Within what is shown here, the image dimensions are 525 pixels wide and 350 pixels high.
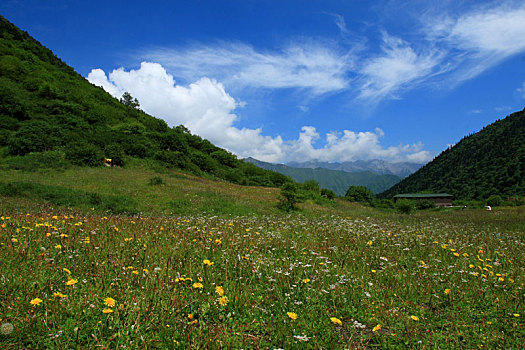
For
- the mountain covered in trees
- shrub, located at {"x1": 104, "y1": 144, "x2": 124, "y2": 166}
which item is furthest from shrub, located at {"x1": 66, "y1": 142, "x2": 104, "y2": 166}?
shrub, located at {"x1": 104, "y1": 144, "x2": 124, "y2": 166}

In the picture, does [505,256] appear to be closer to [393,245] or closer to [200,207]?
[393,245]

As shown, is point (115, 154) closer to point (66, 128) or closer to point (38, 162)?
point (38, 162)

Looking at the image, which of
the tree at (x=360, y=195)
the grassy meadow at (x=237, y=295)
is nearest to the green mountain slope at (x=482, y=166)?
the tree at (x=360, y=195)

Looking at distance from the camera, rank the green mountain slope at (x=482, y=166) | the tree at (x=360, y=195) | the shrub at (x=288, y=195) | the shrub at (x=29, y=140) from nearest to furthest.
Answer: the shrub at (x=288, y=195) < the shrub at (x=29, y=140) < the tree at (x=360, y=195) < the green mountain slope at (x=482, y=166)

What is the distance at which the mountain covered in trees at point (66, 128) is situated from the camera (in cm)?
2847

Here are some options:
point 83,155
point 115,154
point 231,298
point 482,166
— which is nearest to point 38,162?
point 83,155

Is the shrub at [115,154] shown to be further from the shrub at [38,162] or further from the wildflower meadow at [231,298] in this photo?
the wildflower meadow at [231,298]

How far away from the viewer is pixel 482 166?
4988 inches

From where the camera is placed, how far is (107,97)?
60.7 meters

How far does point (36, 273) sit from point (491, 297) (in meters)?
6.18

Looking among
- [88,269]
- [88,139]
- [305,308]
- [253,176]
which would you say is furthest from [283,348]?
[253,176]

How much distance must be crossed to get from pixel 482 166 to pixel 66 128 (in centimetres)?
16345

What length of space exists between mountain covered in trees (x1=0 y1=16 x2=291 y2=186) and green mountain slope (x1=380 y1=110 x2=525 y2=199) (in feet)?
340

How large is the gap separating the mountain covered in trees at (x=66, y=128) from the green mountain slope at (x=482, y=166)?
104m
